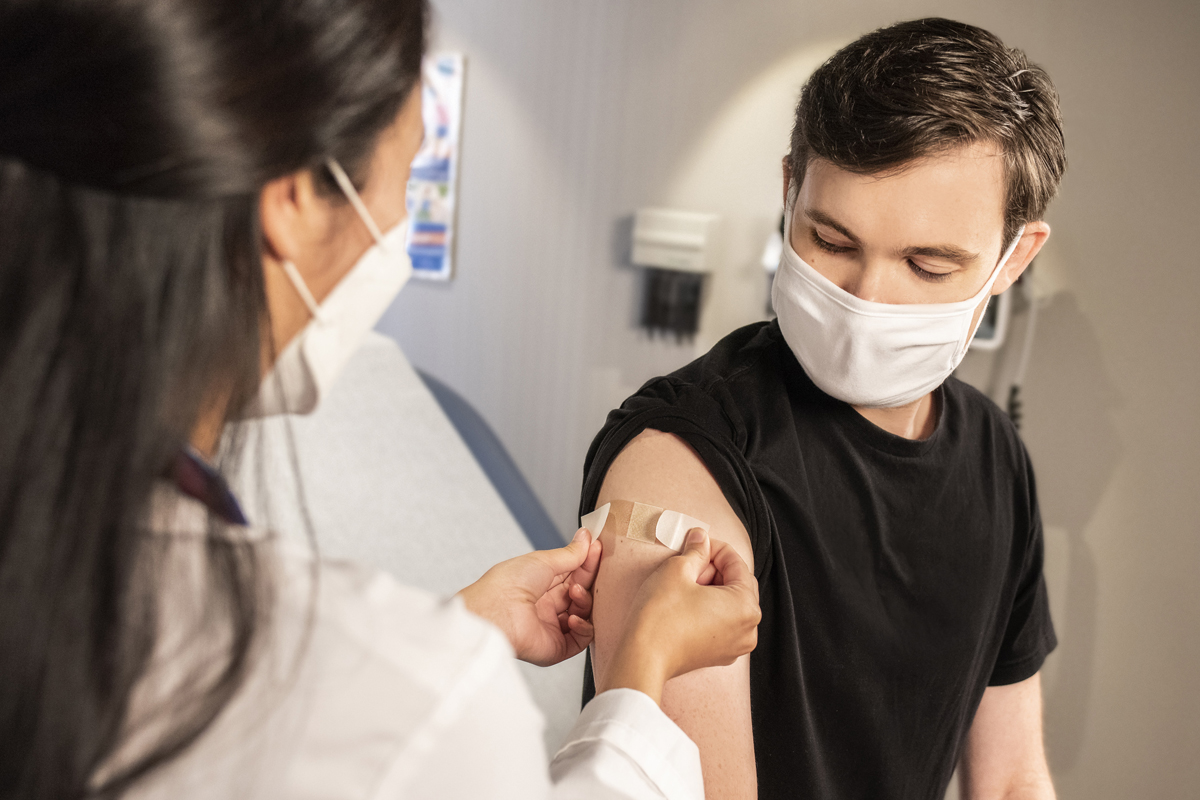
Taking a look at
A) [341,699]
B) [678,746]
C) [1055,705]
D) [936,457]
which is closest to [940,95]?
[936,457]

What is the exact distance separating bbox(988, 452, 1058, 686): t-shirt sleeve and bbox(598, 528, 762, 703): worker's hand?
0.61 metres

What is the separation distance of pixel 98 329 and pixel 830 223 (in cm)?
Answer: 77

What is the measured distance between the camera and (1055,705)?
2166 mm

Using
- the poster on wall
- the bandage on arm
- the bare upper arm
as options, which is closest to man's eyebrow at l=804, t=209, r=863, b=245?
the bandage on arm

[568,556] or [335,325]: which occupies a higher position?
[335,325]

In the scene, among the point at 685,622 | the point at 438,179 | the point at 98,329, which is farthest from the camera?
the point at 438,179

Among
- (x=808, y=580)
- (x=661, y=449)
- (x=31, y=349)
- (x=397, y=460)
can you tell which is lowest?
(x=397, y=460)

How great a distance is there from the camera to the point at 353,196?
62 cm

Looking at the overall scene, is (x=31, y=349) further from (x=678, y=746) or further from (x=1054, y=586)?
(x=1054, y=586)

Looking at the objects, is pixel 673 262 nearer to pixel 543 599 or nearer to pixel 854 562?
pixel 854 562

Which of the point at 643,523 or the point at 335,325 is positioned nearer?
the point at 335,325

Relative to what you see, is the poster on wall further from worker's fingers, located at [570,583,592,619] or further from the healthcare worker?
the healthcare worker

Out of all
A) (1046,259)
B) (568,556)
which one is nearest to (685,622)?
(568,556)

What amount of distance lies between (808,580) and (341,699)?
67 cm
